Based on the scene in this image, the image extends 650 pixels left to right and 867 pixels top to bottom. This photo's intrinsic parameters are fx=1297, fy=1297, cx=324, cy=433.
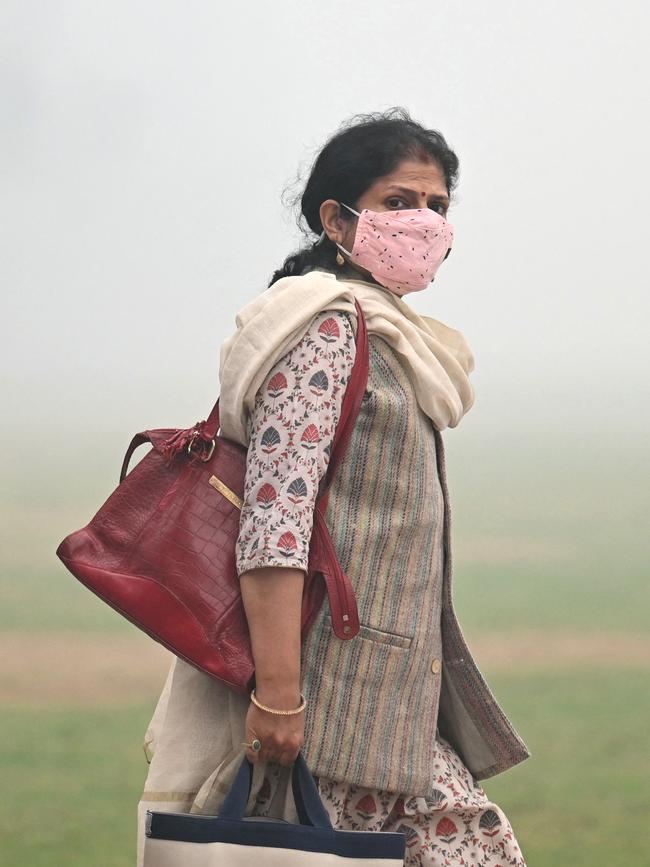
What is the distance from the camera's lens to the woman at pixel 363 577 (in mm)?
1381

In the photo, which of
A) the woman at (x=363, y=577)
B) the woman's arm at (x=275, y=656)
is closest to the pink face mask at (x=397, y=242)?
the woman at (x=363, y=577)

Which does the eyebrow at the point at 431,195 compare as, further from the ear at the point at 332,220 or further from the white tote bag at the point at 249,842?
the white tote bag at the point at 249,842

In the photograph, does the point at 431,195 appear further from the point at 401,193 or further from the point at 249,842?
the point at 249,842

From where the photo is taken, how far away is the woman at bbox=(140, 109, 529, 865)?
1381mm

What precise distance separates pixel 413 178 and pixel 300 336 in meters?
0.32

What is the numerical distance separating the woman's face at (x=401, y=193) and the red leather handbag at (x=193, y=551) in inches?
8.3

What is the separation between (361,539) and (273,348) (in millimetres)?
237

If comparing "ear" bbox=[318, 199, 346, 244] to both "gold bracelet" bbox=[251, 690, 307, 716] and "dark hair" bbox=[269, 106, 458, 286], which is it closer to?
"dark hair" bbox=[269, 106, 458, 286]

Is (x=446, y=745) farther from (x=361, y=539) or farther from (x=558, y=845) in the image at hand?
(x=558, y=845)

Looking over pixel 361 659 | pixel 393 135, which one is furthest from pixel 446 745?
pixel 393 135

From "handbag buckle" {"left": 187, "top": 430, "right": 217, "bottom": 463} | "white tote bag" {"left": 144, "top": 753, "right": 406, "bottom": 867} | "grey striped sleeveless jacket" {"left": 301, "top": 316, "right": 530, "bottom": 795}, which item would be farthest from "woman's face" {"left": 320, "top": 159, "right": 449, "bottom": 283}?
"white tote bag" {"left": 144, "top": 753, "right": 406, "bottom": 867}

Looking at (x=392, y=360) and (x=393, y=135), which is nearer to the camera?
(x=392, y=360)

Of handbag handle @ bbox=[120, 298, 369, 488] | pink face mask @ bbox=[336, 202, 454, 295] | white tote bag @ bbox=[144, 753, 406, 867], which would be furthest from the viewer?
pink face mask @ bbox=[336, 202, 454, 295]

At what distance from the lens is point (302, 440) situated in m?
1.39
